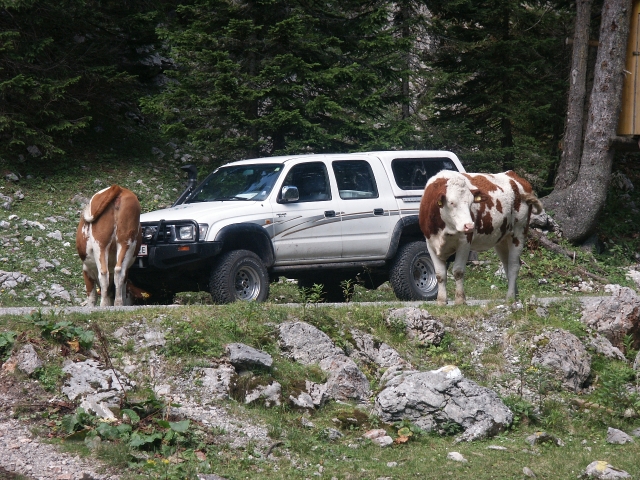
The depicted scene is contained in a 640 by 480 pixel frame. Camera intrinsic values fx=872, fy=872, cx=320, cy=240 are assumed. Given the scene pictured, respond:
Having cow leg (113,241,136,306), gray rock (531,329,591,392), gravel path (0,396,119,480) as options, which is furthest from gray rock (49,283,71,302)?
gray rock (531,329,591,392)

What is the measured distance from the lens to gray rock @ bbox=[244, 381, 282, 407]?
8.70 m

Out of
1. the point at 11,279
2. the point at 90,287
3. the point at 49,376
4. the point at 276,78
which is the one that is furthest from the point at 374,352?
the point at 276,78

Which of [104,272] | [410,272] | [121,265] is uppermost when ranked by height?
[121,265]

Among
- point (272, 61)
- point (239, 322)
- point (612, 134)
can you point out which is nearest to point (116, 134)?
point (272, 61)

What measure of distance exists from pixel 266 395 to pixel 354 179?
539 centimetres

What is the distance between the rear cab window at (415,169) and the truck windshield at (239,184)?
2.17 m

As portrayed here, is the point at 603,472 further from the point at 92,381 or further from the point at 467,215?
the point at 467,215

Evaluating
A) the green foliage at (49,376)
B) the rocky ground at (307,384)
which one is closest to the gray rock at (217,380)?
the rocky ground at (307,384)

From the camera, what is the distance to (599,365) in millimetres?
10758

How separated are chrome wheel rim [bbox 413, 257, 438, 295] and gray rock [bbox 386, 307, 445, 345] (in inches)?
117

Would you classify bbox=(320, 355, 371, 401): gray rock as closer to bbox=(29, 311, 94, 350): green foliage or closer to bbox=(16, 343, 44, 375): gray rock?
bbox=(29, 311, 94, 350): green foliage

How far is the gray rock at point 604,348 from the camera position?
36.0 feet

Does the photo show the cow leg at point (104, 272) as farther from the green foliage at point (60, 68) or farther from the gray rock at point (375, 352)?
the green foliage at point (60, 68)

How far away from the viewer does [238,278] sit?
11.9 meters
